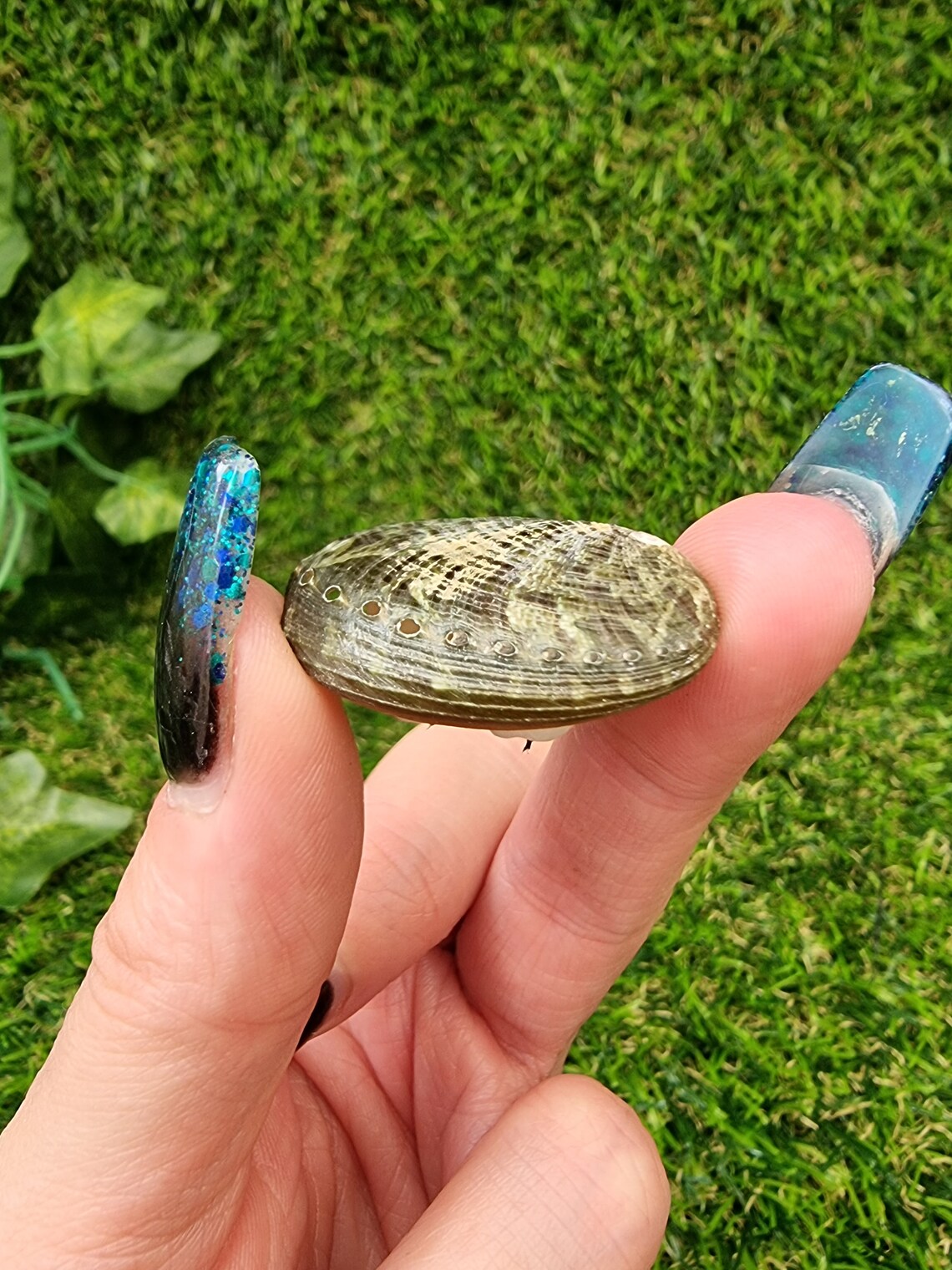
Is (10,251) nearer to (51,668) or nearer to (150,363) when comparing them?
(150,363)

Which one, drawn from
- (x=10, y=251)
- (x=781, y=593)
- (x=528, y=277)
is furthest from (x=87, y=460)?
(x=781, y=593)

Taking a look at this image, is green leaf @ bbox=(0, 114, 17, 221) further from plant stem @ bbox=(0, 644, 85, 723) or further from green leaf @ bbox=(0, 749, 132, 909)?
green leaf @ bbox=(0, 749, 132, 909)

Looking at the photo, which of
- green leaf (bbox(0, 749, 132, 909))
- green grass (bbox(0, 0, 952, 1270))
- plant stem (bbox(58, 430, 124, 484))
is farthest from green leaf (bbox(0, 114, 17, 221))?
green leaf (bbox(0, 749, 132, 909))

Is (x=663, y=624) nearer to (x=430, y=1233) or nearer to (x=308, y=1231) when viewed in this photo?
(x=430, y=1233)

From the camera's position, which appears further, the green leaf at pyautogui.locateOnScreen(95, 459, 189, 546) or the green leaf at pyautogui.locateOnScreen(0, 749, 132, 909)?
the green leaf at pyautogui.locateOnScreen(95, 459, 189, 546)

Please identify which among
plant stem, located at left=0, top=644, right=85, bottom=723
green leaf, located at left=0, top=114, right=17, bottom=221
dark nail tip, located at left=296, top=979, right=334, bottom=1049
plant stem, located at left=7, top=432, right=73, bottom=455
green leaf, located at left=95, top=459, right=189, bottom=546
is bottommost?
plant stem, located at left=0, top=644, right=85, bottom=723

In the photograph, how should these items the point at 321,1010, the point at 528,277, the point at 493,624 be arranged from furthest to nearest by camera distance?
the point at 528,277
the point at 321,1010
the point at 493,624
